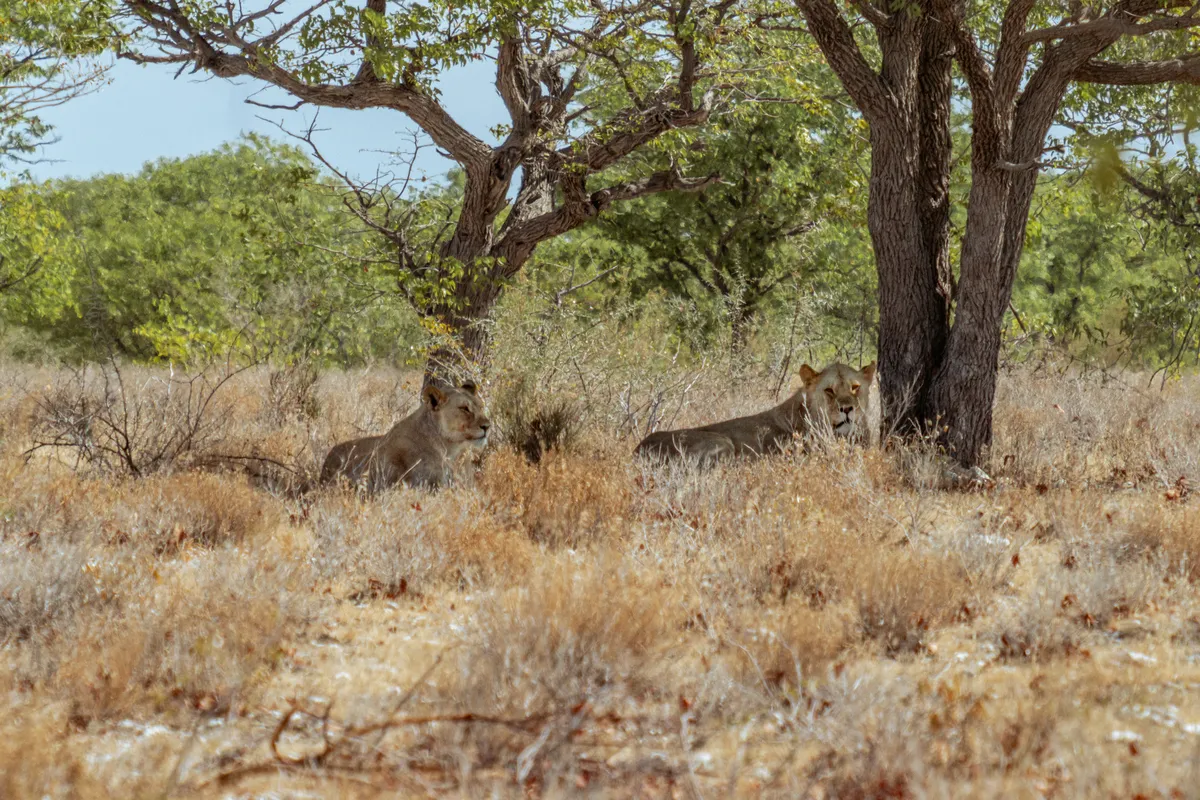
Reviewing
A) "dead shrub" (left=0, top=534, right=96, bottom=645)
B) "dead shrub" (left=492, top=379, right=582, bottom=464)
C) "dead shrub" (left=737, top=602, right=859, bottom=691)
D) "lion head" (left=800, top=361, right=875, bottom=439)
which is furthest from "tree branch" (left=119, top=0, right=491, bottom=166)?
"dead shrub" (left=737, top=602, right=859, bottom=691)

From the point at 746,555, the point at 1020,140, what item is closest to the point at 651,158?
the point at 1020,140

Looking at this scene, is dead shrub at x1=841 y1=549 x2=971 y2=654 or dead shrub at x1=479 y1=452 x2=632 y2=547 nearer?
dead shrub at x1=841 y1=549 x2=971 y2=654

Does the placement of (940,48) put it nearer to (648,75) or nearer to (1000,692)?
(648,75)

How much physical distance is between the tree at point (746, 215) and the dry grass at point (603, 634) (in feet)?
45.9

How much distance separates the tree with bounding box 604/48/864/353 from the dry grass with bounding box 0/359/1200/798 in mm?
14001

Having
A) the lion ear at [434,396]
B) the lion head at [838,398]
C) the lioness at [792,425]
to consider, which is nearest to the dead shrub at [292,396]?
the lion ear at [434,396]

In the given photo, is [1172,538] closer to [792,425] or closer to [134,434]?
[792,425]

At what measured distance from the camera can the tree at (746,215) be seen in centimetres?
2227

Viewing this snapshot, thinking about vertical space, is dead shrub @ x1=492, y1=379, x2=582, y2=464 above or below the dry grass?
above

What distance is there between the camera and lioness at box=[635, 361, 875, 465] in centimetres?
942

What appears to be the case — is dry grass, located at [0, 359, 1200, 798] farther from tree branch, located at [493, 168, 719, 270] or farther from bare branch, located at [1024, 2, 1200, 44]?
tree branch, located at [493, 168, 719, 270]

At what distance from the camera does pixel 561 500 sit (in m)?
7.84

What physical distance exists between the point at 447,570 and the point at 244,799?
292 cm

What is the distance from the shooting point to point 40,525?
24.2 feet
